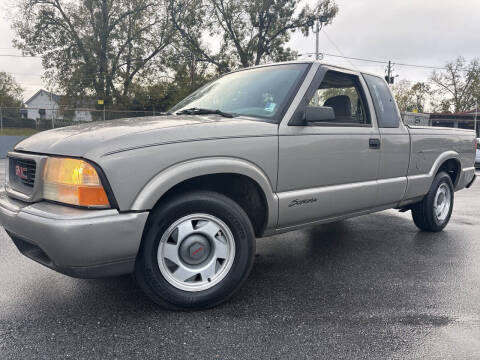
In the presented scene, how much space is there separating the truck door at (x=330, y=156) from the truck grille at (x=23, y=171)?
1.71m

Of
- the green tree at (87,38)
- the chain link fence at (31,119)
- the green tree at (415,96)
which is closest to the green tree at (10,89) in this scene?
the green tree at (87,38)

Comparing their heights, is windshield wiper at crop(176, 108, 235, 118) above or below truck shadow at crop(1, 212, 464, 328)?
above

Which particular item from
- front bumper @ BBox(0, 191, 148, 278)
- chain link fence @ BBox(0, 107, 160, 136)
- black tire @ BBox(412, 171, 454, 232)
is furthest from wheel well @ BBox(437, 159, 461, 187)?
chain link fence @ BBox(0, 107, 160, 136)

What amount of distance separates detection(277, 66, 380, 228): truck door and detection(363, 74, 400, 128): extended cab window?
0.43 feet

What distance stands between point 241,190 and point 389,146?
5.97ft

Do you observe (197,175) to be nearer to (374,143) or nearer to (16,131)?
(374,143)

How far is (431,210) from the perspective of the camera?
4.88 m

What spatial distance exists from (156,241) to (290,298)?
1098 mm

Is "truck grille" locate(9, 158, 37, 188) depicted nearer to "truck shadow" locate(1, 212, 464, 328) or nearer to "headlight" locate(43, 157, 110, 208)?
"headlight" locate(43, 157, 110, 208)

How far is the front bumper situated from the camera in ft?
7.39

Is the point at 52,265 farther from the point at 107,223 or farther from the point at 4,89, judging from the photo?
the point at 4,89

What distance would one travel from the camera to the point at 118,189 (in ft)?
7.69

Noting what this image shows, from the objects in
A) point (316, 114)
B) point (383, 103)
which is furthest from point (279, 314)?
point (383, 103)

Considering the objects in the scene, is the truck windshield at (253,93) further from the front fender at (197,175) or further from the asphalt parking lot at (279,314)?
the asphalt parking lot at (279,314)
